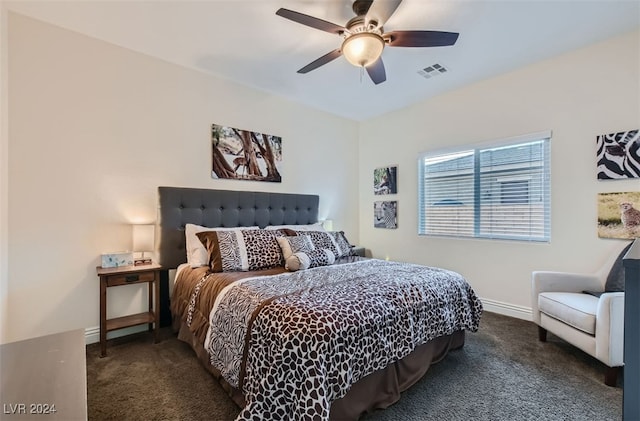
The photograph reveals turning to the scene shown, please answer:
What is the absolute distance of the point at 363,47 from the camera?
6.44 ft

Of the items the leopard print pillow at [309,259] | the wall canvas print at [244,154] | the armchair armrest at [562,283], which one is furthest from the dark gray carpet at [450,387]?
the wall canvas print at [244,154]

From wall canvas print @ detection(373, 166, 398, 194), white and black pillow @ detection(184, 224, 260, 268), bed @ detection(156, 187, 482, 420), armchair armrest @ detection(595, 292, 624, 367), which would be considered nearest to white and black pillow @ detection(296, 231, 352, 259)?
bed @ detection(156, 187, 482, 420)

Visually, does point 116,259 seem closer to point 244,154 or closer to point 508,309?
point 244,154

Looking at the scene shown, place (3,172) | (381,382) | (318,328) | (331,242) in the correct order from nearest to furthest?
1. (318,328)
2. (381,382)
3. (3,172)
4. (331,242)

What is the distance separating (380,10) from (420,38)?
0.37m

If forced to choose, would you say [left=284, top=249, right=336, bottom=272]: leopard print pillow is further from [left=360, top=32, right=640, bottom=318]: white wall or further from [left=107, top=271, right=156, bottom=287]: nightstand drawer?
[left=360, top=32, right=640, bottom=318]: white wall

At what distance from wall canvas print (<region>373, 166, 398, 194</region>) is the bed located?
5.47 feet

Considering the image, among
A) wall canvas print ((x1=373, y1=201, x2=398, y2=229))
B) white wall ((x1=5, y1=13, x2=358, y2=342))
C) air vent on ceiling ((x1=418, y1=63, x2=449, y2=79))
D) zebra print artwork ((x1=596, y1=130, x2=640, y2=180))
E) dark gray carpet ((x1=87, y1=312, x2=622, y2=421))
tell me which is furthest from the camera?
wall canvas print ((x1=373, y1=201, x2=398, y2=229))

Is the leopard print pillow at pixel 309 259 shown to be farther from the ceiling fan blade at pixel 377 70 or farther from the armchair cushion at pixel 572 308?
the armchair cushion at pixel 572 308

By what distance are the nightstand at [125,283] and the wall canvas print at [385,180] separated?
3167mm

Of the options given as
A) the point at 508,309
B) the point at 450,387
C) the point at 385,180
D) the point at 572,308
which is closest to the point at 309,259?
the point at 450,387

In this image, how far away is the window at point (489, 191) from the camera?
301cm

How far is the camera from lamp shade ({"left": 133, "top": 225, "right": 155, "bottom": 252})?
8.29 ft

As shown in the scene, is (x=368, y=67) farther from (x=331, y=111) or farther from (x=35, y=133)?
(x=35, y=133)
